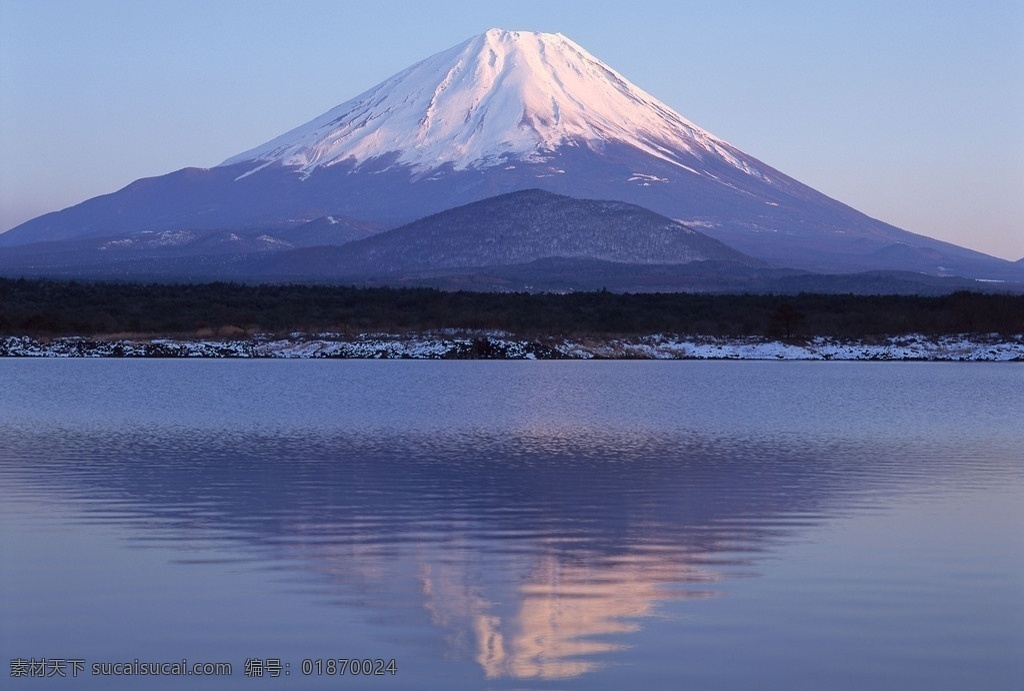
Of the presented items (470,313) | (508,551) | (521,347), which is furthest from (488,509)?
(470,313)

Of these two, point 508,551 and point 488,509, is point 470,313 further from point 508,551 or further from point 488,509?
point 508,551

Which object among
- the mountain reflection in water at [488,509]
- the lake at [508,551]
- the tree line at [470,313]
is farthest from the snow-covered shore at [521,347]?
the mountain reflection in water at [488,509]

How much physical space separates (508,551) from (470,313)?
6080 centimetres

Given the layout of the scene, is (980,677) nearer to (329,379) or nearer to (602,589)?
(602,589)

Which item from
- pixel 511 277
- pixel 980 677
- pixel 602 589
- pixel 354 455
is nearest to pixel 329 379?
pixel 354 455

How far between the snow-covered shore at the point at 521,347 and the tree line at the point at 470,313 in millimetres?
2088

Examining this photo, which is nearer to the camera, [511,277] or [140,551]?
[140,551]

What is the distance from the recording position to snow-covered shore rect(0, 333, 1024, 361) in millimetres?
61375

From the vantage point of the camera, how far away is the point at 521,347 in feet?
206

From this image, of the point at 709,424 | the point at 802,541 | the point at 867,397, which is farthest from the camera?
the point at 867,397

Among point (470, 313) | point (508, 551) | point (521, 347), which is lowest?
point (508, 551)

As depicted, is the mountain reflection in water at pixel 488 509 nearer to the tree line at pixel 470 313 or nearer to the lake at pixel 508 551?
the lake at pixel 508 551

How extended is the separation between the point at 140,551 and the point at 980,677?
26.2 ft

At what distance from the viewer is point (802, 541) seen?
15109mm
